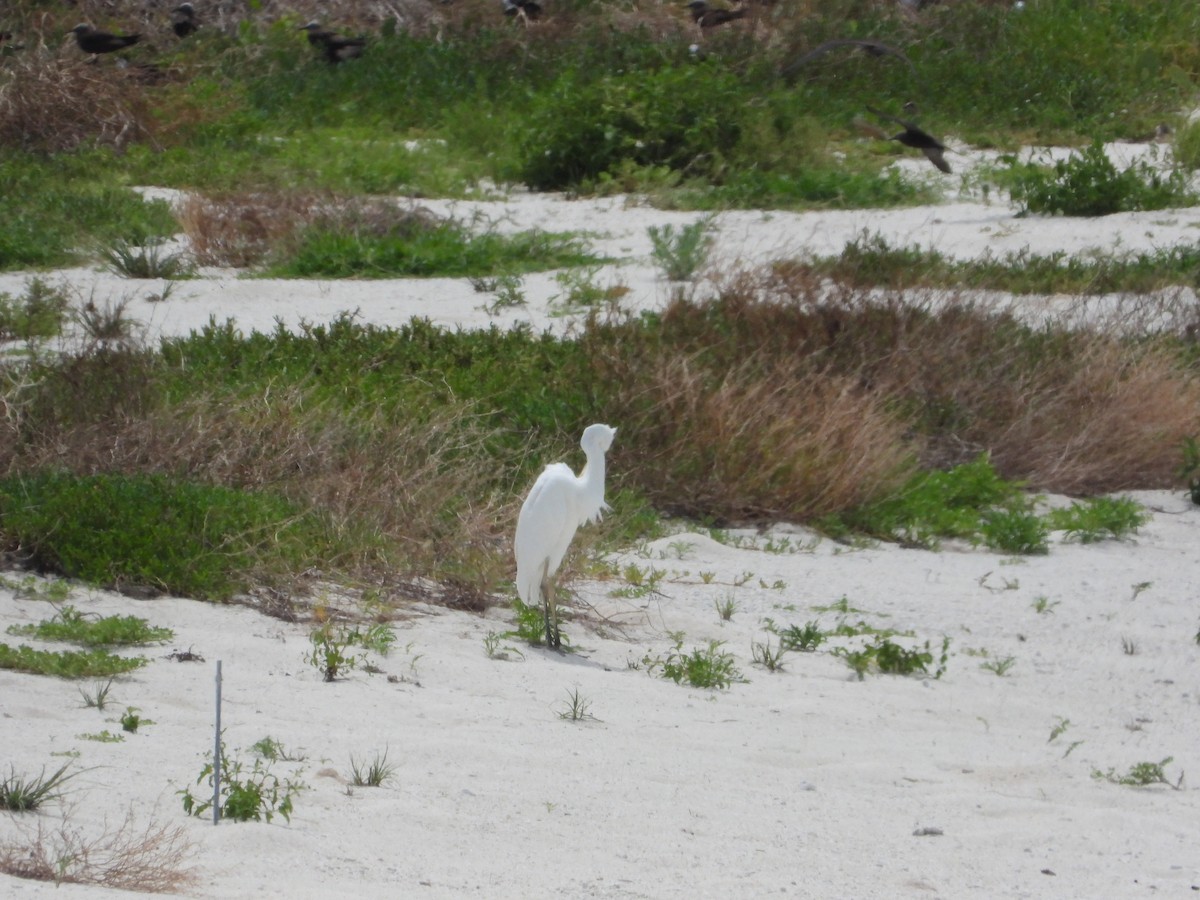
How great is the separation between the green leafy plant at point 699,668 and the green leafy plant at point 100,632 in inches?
59.9

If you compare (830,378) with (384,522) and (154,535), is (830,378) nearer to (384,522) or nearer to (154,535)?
(384,522)

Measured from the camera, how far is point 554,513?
213 inches

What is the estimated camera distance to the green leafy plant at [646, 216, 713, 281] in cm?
1091

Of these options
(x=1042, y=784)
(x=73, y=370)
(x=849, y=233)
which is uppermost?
(x=849, y=233)

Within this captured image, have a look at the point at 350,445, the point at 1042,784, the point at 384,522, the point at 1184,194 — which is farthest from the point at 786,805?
the point at 1184,194

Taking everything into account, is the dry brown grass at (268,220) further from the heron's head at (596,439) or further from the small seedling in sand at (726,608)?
the heron's head at (596,439)

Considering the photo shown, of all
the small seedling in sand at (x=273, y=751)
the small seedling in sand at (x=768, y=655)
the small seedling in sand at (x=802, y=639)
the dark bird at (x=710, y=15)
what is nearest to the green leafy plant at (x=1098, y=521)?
the small seedling in sand at (x=802, y=639)

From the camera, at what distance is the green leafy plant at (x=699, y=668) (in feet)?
17.4

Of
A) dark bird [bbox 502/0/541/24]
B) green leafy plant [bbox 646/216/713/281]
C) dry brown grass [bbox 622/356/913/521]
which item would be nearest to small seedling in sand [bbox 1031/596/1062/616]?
dry brown grass [bbox 622/356/913/521]

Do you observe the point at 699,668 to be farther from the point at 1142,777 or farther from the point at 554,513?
the point at 1142,777

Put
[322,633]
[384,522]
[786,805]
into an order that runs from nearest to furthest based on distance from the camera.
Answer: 1. [786,805]
2. [322,633]
3. [384,522]

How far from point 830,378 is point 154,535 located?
3.75 m

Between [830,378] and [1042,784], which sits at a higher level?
[830,378]

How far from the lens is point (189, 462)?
6.73 meters
